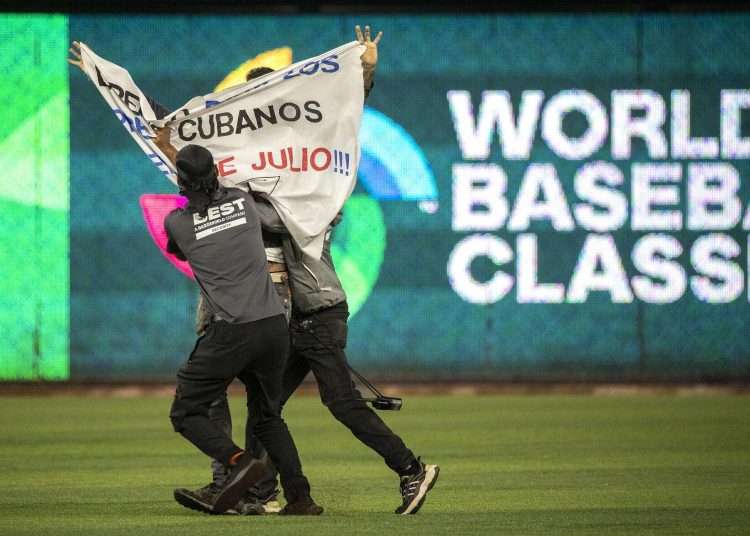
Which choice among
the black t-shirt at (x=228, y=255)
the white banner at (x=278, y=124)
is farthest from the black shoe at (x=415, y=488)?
the white banner at (x=278, y=124)

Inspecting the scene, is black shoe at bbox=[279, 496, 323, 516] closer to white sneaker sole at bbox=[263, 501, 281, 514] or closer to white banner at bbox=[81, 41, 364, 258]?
white sneaker sole at bbox=[263, 501, 281, 514]

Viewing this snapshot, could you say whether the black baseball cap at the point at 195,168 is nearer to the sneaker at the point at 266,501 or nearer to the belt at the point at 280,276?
the belt at the point at 280,276

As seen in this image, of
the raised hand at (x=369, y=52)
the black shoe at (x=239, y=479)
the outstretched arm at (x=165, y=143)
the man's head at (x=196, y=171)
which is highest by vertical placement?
the raised hand at (x=369, y=52)

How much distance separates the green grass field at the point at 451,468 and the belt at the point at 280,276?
3.58 feet

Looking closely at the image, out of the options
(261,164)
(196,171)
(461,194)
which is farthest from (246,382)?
(461,194)

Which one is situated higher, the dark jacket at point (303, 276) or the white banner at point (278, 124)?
the white banner at point (278, 124)

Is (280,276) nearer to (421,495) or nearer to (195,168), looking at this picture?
(195,168)

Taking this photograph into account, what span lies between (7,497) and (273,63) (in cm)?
690

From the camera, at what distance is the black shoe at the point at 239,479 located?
283 inches

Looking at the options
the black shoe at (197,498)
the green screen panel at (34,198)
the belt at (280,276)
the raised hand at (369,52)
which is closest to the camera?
the black shoe at (197,498)

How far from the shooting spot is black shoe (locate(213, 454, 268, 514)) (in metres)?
7.20

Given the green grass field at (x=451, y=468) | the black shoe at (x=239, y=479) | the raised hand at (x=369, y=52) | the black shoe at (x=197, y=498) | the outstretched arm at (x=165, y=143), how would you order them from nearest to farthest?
the black shoe at (x=239, y=479)
the green grass field at (x=451, y=468)
the black shoe at (x=197, y=498)
the outstretched arm at (x=165, y=143)
the raised hand at (x=369, y=52)

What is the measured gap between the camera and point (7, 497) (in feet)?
27.2

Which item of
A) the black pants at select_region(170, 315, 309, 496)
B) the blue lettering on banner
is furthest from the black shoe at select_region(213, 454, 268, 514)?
the blue lettering on banner
